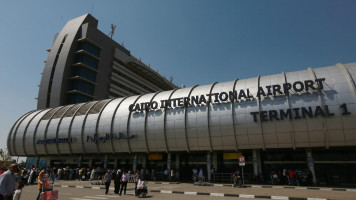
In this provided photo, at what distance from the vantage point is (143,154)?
117 ft

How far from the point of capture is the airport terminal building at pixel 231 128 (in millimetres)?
24219

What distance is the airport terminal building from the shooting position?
79.5ft

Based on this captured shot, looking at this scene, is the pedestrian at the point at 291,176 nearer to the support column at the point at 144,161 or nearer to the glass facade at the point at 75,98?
the support column at the point at 144,161

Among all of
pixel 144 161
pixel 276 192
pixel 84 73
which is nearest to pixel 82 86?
pixel 84 73

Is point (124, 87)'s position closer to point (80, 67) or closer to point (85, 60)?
point (85, 60)

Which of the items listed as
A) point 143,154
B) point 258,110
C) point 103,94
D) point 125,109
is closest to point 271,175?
point 258,110

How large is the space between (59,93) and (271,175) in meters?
59.1

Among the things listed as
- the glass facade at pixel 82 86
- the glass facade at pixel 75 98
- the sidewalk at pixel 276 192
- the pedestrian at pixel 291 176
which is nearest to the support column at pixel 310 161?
the pedestrian at pixel 291 176

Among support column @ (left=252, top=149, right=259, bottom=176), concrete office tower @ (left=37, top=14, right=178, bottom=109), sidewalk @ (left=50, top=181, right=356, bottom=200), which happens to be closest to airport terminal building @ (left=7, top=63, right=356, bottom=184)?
support column @ (left=252, top=149, right=259, bottom=176)

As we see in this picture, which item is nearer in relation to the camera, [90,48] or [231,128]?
[231,128]

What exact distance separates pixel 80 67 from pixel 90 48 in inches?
285

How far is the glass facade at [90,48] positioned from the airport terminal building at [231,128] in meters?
34.5

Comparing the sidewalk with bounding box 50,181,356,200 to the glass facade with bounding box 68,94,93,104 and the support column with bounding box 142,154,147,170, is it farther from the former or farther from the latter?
the glass facade with bounding box 68,94,93,104

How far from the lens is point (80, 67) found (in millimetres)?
67375
